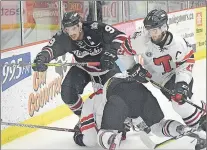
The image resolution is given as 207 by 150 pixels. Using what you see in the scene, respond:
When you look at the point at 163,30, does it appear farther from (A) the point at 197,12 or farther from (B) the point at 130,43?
(A) the point at 197,12

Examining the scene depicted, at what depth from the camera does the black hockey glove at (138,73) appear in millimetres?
2197

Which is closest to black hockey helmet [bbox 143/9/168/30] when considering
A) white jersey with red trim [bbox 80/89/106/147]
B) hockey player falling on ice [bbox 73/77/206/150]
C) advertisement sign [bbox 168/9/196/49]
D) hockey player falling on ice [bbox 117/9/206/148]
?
hockey player falling on ice [bbox 117/9/206/148]

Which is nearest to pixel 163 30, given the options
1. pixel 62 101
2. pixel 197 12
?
pixel 197 12

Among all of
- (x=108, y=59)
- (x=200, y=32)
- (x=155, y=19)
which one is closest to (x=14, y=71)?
(x=108, y=59)

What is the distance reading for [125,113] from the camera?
2.18 metres

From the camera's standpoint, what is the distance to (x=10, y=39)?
2.65m

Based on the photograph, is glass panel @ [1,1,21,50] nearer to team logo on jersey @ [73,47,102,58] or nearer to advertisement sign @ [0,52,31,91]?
advertisement sign @ [0,52,31,91]

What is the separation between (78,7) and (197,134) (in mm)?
697

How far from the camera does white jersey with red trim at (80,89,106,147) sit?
231 cm

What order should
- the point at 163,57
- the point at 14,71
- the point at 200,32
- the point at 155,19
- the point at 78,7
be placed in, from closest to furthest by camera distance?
the point at 155,19 → the point at 163,57 → the point at 78,7 → the point at 14,71 → the point at 200,32

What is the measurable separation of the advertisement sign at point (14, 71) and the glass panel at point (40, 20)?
10 centimetres

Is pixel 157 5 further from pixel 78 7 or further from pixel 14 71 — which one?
pixel 14 71

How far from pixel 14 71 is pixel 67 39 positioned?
0.36 m

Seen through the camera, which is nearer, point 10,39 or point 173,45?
point 173,45
